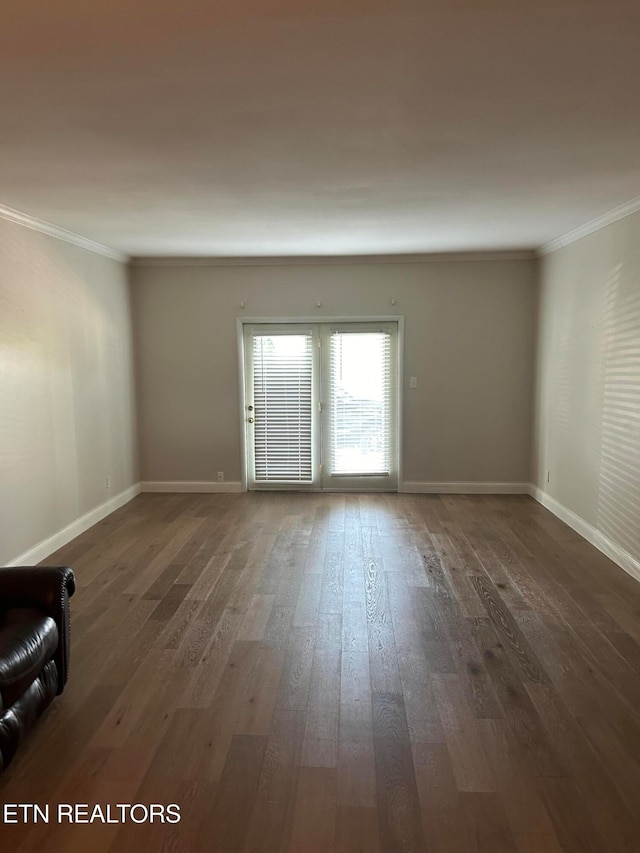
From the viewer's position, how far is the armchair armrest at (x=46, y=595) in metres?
2.71

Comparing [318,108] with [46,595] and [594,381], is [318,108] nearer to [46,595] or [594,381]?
[46,595]

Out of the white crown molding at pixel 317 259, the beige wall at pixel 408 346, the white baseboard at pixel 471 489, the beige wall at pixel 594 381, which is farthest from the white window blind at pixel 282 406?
the beige wall at pixel 594 381

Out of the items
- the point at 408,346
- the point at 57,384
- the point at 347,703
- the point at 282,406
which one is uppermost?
the point at 408,346

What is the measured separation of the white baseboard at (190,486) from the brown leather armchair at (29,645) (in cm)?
407

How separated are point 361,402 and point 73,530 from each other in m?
3.23

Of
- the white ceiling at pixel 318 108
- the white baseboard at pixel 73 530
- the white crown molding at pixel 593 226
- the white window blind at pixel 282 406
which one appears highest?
the white crown molding at pixel 593 226

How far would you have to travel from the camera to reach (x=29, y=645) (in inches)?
95.8

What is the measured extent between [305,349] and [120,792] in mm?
5060

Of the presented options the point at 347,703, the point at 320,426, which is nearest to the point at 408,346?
the point at 320,426

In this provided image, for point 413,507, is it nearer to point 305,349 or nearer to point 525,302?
point 305,349

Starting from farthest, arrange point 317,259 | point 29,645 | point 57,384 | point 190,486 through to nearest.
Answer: point 190,486 < point 317,259 < point 57,384 < point 29,645

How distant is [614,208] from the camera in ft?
14.3

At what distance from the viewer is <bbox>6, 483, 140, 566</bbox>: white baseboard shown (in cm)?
451

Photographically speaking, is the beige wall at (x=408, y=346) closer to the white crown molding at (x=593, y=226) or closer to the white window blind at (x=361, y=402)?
the white window blind at (x=361, y=402)
